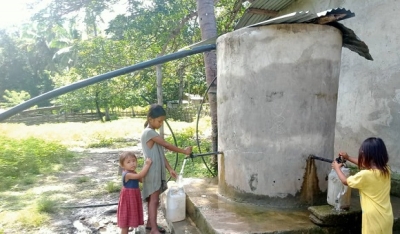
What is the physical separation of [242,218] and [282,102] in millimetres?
1118

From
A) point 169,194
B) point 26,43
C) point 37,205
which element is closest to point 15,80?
point 26,43

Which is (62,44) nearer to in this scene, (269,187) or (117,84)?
(117,84)

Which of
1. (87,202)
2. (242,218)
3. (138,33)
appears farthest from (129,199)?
(138,33)

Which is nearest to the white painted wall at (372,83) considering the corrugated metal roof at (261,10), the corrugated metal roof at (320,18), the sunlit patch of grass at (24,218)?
the corrugated metal roof at (320,18)

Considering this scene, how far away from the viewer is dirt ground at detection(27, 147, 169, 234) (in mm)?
4328

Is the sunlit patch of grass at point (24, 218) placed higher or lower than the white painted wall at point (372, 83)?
lower

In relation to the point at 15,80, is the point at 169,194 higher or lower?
lower

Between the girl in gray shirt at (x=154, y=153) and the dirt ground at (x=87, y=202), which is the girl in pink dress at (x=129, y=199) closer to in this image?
the girl in gray shirt at (x=154, y=153)

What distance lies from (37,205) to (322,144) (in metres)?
4.25

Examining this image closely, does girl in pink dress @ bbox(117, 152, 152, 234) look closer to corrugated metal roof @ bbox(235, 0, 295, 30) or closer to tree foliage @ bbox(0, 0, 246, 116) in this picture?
corrugated metal roof @ bbox(235, 0, 295, 30)

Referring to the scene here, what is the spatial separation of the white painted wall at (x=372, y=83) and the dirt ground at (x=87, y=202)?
2.81 meters

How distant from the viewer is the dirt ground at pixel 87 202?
4.33 m

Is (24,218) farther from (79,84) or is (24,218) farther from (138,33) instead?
(138,33)

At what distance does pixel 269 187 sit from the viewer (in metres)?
3.21
